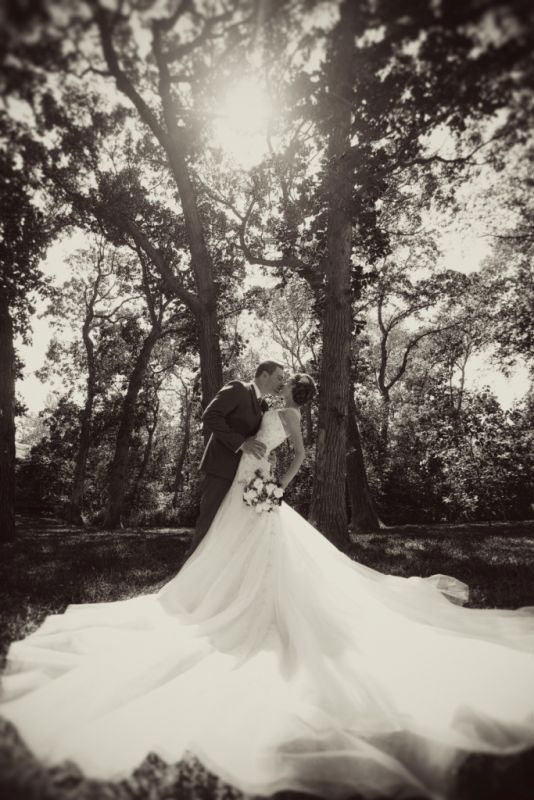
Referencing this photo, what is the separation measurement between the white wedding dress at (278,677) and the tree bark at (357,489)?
37.5 feet

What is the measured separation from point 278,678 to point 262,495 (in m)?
1.96

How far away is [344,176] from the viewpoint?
720 cm

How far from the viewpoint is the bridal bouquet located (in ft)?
16.4

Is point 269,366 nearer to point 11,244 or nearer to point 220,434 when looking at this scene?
point 220,434

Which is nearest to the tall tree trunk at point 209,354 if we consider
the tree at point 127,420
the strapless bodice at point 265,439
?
the strapless bodice at point 265,439

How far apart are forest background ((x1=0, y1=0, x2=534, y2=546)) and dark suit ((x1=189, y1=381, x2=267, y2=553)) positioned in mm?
2734

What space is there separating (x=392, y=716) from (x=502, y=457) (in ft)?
52.6

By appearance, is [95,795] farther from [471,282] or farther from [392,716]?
[471,282]

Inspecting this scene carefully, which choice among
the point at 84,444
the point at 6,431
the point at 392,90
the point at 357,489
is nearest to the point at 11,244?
the point at 392,90

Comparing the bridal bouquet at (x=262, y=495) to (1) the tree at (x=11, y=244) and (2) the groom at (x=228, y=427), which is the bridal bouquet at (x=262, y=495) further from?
(1) the tree at (x=11, y=244)

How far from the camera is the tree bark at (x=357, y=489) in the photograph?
53.8ft

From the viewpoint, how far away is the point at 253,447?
5.25 m

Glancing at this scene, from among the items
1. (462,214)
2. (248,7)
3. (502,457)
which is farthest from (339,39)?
(502,457)

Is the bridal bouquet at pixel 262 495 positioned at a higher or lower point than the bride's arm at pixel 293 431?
lower
